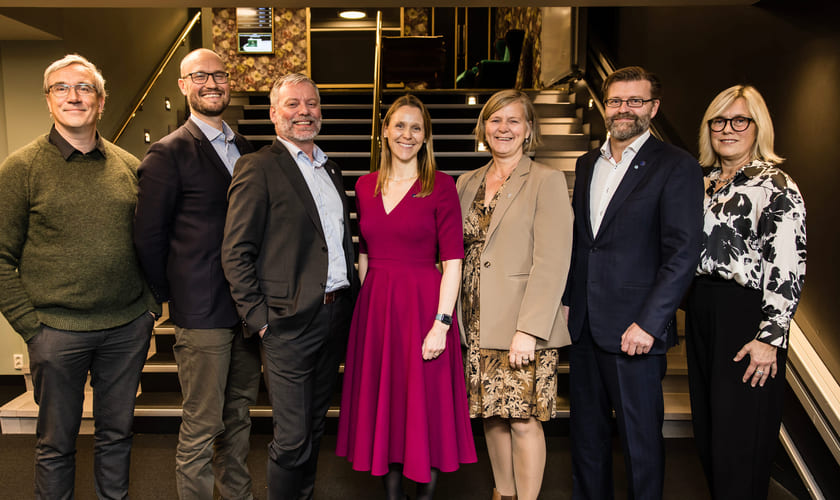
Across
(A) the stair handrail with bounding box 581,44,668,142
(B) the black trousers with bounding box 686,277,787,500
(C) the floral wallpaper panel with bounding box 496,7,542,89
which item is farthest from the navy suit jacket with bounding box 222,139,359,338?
(C) the floral wallpaper panel with bounding box 496,7,542,89

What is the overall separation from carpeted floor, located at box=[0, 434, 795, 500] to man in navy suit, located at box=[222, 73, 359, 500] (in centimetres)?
71

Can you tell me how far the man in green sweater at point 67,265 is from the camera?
2004 mm

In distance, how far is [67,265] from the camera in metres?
2.03

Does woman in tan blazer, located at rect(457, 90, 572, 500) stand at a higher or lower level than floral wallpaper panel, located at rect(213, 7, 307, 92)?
lower

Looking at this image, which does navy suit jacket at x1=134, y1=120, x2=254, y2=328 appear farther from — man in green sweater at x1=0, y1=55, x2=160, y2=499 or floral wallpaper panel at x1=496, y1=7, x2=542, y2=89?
floral wallpaper panel at x1=496, y1=7, x2=542, y2=89

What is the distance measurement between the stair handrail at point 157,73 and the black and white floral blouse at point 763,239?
386 cm

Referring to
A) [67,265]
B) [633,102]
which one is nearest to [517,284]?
[633,102]

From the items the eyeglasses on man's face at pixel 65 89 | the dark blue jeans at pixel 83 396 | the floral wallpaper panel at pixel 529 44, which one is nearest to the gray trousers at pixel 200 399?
the dark blue jeans at pixel 83 396

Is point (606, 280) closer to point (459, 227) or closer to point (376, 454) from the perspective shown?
point (459, 227)

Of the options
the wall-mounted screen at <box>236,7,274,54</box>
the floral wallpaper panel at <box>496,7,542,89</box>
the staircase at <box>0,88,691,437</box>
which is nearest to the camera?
the staircase at <box>0,88,691,437</box>

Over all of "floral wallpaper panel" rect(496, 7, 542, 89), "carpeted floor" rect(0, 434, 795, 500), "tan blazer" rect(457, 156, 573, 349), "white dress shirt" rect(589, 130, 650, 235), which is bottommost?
"carpeted floor" rect(0, 434, 795, 500)

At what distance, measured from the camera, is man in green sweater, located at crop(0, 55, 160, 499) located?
2004mm

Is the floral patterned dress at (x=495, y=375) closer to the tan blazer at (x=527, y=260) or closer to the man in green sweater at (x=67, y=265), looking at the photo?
the tan blazer at (x=527, y=260)

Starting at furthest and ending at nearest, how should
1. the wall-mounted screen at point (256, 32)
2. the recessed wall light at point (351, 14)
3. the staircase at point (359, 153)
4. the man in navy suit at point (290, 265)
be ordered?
the recessed wall light at point (351, 14) → the wall-mounted screen at point (256, 32) → the staircase at point (359, 153) → the man in navy suit at point (290, 265)
